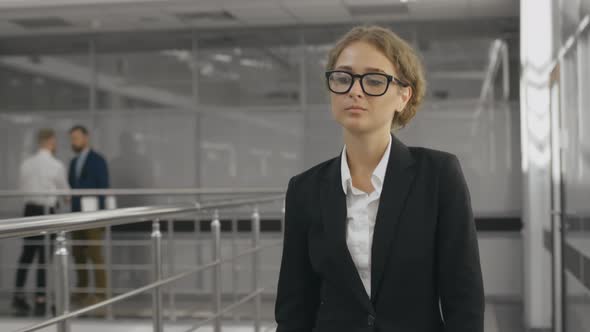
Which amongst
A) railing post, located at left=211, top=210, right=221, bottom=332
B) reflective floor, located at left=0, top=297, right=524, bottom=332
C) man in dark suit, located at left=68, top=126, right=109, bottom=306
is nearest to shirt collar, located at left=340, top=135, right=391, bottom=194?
railing post, located at left=211, top=210, right=221, bottom=332

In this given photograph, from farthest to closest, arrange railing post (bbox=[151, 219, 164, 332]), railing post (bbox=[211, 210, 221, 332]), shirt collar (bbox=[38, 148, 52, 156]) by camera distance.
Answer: shirt collar (bbox=[38, 148, 52, 156]), railing post (bbox=[211, 210, 221, 332]), railing post (bbox=[151, 219, 164, 332])

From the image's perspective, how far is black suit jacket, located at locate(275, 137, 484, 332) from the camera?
4.69 ft

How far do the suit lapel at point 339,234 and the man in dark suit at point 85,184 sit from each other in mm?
6287

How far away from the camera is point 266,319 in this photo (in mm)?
7332

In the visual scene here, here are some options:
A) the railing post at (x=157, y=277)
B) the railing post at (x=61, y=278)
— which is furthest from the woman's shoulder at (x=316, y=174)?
the railing post at (x=157, y=277)

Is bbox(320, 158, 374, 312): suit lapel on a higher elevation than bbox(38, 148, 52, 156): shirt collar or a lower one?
lower

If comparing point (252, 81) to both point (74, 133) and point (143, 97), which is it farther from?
point (74, 133)

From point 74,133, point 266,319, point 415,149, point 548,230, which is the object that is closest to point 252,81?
point 74,133

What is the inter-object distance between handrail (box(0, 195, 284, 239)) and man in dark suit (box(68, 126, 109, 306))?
149 inches

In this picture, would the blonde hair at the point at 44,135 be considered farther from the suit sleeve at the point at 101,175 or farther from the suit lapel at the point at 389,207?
the suit lapel at the point at 389,207

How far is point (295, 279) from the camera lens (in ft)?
5.07

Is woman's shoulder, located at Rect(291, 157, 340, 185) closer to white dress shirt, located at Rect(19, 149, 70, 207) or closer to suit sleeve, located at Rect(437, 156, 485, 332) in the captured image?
suit sleeve, located at Rect(437, 156, 485, 332)

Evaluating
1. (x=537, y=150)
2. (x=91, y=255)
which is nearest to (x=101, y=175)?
(x=91, y=255)

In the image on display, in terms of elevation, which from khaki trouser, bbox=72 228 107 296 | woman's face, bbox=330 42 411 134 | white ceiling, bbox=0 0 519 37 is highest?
white ceiling, bbox=0 0 519 37
